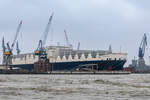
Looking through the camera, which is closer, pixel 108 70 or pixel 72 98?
pixel 72 98

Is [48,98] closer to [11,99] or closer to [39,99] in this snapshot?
[39,99]

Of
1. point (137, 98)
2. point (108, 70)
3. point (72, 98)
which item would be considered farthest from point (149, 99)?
point (108, 70)

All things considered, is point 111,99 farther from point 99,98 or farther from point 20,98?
point 20,98

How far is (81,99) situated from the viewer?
3338 cm

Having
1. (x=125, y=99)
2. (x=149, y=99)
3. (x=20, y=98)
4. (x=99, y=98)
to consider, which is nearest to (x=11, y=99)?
(x=20, y=98)

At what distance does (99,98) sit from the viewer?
1355 inches

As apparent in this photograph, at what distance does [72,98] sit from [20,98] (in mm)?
4965

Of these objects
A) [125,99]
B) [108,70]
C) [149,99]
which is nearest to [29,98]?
[125,99]

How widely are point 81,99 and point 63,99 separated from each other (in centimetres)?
167

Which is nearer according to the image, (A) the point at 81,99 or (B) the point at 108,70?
(A) the point at 81,99

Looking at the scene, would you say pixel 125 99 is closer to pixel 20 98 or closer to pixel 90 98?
pixel 90 98

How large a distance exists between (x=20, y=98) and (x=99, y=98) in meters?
7.55

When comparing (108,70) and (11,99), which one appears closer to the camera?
(11,99)

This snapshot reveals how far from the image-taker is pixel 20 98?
34.3 meters
